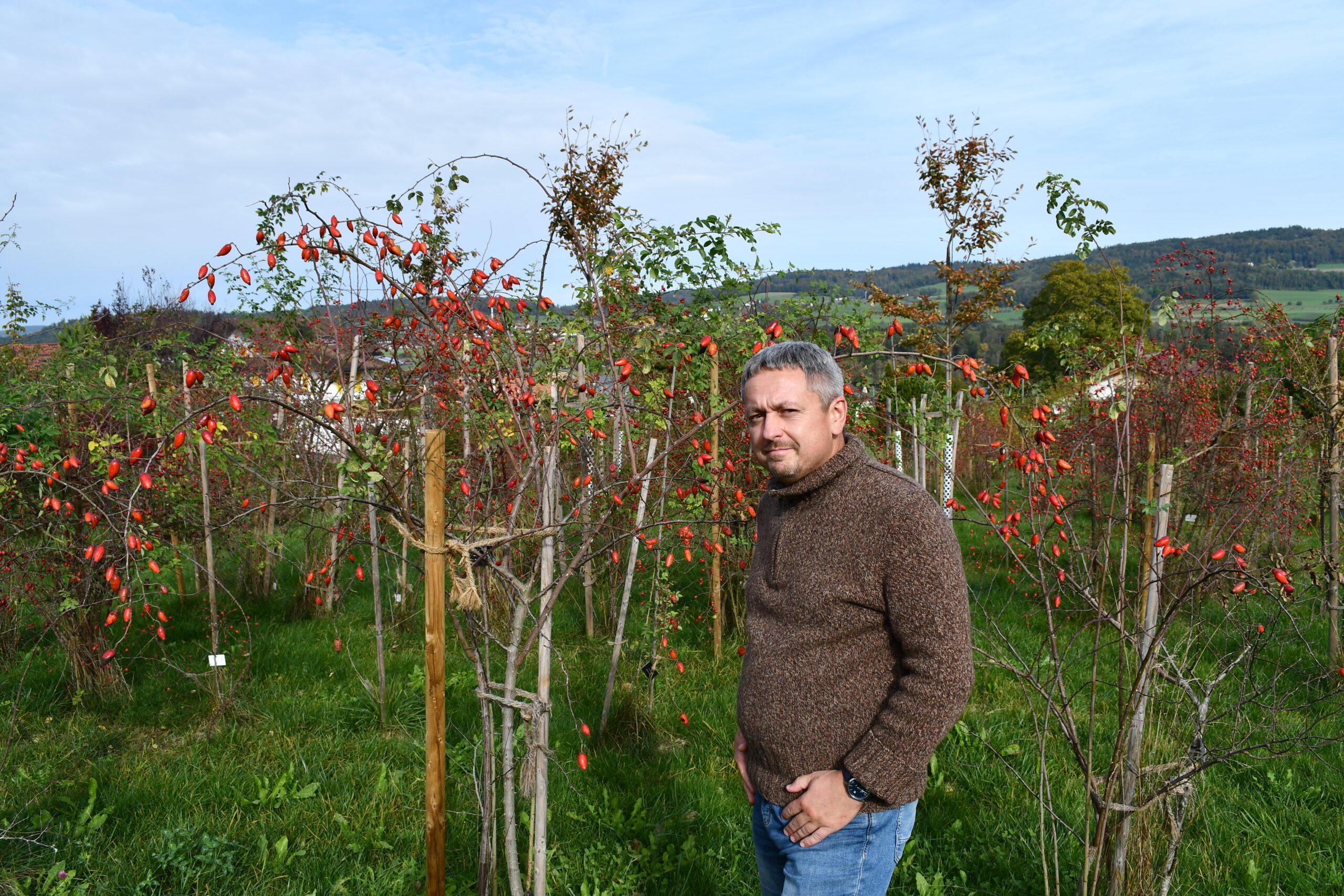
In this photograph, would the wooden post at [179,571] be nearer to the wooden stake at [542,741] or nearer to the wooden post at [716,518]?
the wooden post at [716,518]

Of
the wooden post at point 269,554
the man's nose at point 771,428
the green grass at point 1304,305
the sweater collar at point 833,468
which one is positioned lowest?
the wooden post at point 269,554

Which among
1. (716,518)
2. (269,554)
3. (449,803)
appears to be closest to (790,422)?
(449,803)

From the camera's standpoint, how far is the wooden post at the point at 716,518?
4.05 meters

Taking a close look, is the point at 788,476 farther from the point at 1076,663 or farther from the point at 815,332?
the point at 1076,663

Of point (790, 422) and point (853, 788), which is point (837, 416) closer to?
point (790, 422)

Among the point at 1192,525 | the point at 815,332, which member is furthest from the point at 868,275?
the point at 815,332

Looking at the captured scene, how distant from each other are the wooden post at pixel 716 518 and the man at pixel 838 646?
1.91 meters

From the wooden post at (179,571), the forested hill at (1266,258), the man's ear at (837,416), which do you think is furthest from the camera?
the forested hill at (1266,258)

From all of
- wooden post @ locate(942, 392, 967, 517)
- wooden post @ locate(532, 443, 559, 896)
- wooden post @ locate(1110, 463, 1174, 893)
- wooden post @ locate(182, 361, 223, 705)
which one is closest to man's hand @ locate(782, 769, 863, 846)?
wooden post @ locate(532, 443, 559, 896)

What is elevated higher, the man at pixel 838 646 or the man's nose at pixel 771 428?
the man's nose at pixel 771 428

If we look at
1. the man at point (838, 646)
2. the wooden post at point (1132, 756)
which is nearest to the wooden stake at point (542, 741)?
the man at point (838, 646)

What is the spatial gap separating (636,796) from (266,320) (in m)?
3.65

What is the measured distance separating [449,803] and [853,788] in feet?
7.74

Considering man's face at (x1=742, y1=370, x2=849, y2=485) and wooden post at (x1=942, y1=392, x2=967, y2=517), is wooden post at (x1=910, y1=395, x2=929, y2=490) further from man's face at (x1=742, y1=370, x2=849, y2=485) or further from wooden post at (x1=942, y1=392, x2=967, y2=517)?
man's face at (x1=742, y1=370, x2=849, y2=485)
